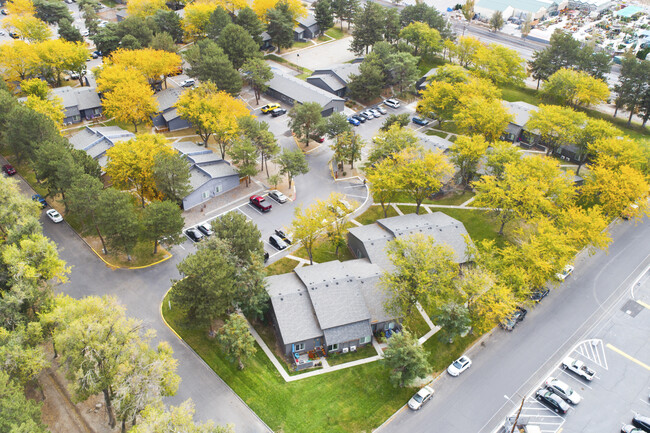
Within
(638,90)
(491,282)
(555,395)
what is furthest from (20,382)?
(638,90)

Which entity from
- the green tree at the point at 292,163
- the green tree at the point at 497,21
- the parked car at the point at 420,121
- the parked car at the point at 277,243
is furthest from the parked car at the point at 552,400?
the green tree at the point at 497,21

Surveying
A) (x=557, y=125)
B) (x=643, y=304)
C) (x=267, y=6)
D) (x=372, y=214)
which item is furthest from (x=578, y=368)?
(x=267, y=6)

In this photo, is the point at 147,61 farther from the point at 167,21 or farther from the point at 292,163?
the point at 292,163

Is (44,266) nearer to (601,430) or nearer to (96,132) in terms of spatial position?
(96,132)

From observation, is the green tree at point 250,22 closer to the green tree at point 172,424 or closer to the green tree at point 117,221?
the green tree at point 117,221

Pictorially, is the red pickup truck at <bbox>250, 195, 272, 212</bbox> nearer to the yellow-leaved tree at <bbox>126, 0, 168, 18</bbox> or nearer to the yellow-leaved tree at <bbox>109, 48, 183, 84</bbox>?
the yellow-leaved tree at <bbox>109, 48, 183, 84</bbox>

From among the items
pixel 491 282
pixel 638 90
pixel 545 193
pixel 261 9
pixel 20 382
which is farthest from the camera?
pixel 261 9

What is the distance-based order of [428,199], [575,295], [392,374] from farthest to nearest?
[428,199] → [575,295] → [392,374]
